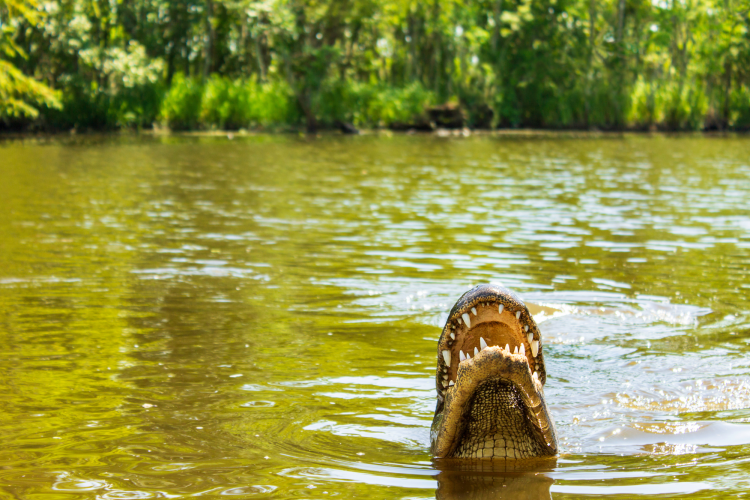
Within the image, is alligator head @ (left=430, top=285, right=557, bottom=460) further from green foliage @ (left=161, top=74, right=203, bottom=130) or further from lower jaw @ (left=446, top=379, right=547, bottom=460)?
green foliage @ (left=161, top=74, right=203, bottom=130)

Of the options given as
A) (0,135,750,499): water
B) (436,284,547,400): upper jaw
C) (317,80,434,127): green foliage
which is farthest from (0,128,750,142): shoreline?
(436,284,547,400): upper jaw

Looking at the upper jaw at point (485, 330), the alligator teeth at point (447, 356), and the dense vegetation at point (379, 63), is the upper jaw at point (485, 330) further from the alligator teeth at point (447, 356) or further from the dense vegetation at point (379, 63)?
the dense vegetation at point (379, 63)

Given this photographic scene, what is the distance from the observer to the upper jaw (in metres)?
3.54

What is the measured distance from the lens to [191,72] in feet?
144

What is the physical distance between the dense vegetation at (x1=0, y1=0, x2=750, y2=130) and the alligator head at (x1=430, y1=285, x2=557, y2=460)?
107 ft

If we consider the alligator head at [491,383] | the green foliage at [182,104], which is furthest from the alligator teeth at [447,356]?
the green foliage at [182,104]

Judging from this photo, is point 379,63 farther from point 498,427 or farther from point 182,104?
point 498,427

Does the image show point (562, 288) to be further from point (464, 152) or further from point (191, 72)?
point (191, 72)

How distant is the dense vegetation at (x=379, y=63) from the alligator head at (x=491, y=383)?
107ft

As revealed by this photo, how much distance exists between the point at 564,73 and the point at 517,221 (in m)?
37.2

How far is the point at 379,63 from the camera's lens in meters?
50.3

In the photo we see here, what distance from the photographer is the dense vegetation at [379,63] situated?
118 ft

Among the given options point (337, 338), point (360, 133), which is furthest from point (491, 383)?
point (360, 133)

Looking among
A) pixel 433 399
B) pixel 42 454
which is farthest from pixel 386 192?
pixel 42 454
